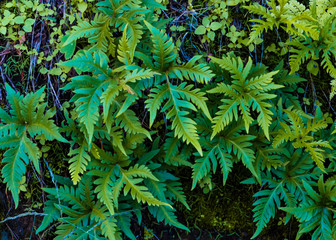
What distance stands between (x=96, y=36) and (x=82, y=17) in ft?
1.82

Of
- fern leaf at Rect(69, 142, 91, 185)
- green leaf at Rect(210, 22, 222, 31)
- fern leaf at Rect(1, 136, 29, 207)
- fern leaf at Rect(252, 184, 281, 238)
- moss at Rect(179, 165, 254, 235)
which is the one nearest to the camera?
fern leaf at Rect(1, 136, 29, 207)

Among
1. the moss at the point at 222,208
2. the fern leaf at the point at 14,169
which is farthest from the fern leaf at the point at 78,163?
the moss at the point at 222,208

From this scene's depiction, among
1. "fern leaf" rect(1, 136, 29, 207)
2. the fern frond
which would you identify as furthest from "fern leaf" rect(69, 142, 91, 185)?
the fern frond

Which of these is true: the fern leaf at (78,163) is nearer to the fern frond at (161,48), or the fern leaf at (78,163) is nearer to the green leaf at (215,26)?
the fern frond at (161,48)

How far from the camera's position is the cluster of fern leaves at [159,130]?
2943mm

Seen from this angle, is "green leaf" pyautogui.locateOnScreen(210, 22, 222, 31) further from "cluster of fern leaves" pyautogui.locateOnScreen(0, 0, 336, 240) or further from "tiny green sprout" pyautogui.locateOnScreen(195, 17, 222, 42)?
"cluster of fern leaves" pyautogui.locateOnScreen(0, 0, 336, 240)

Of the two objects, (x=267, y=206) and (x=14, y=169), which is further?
(x=267, y=206)

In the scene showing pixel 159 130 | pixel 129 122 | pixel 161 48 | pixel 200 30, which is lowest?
pixel 159 130

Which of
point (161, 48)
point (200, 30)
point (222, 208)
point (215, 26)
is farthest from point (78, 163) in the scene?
point (215, 26)

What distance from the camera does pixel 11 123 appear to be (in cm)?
304

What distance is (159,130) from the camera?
362 cm

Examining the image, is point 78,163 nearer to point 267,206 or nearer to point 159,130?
point 159,130

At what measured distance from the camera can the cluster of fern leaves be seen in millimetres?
2943

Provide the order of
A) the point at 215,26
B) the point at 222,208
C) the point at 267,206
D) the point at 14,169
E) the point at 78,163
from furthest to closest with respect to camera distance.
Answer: the point at 222,208, the point at 215,26, the point at 267,206, the point at 78,163, the point at 14,169
